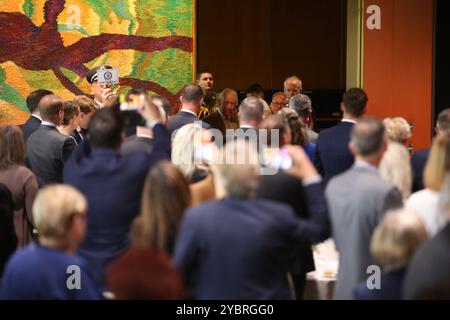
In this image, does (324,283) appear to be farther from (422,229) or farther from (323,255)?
(422,229)

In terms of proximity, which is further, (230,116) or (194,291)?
(230,116)

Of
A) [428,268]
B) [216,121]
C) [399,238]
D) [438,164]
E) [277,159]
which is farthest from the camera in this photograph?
[216,121]

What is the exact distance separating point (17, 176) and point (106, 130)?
1.22 metres

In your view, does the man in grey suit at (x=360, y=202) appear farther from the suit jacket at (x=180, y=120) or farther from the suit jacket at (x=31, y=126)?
the suit jacket at (x=31, y=126)

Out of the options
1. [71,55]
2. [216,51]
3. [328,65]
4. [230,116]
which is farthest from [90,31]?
[328,65]

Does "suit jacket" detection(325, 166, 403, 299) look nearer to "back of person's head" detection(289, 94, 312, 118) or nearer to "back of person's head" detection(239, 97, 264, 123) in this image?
"back of person's head" detection(239, 97, 264, 123)

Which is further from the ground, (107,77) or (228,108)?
(107,77)

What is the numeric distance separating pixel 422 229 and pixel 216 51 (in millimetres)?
10058

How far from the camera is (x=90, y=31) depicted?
30.9ft

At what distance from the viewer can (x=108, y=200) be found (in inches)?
167

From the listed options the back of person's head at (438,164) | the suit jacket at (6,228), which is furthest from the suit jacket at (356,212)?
the suit jacket at (6,228)

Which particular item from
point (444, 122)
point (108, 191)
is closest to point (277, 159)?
point (108, 191)

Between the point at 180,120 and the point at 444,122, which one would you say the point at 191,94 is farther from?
the point at 444,122

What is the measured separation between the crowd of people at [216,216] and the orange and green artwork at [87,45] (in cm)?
401
